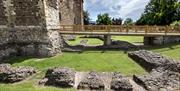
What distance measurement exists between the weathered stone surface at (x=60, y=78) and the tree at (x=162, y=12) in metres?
43.9

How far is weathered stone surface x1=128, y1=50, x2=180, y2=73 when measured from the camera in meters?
23.1

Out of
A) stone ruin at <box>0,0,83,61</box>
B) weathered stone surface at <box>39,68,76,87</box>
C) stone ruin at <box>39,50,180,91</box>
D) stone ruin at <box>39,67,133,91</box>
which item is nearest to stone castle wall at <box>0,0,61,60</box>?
stone ruin at <box>0,0,83,61</box>

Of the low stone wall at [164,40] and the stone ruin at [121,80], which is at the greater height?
the low stone wall at [164,40]

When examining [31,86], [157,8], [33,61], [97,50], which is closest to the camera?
[31,86]

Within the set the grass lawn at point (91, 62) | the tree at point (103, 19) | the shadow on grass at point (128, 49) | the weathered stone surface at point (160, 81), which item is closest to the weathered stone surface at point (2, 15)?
the grass lawn at point (91, 62)

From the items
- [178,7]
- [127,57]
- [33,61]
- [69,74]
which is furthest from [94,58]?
[178,7]

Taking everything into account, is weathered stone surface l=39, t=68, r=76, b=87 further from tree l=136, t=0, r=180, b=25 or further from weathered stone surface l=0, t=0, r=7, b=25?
tree l=136, t=0, r=180, b=25

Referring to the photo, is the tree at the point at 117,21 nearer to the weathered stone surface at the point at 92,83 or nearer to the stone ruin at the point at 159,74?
the stone ruin at the point at 159,74

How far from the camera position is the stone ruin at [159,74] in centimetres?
2028

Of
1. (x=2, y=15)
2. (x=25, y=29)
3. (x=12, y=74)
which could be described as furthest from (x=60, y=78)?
(x=2, y=15)

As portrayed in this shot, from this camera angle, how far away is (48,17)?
31625 millimetres

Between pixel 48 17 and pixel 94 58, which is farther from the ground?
pixel 48 17

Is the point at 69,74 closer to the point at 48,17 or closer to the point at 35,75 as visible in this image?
the point at 35,75

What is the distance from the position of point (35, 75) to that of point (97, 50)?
10736 mm
